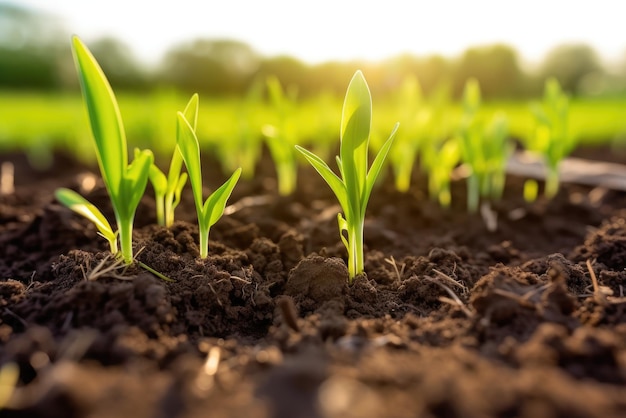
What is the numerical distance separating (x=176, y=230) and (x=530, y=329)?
1.27 metres

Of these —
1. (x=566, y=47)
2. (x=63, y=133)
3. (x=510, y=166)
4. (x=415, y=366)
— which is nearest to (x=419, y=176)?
(x=510, y=166)

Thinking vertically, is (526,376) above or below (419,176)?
above

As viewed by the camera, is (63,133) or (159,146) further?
(63,133)

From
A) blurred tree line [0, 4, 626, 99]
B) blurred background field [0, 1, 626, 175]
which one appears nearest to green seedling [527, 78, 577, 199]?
blurred background field [0, 1, 626, 175]

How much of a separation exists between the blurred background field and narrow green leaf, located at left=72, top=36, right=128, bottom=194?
44.2 inches

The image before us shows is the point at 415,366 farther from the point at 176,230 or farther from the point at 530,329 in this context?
the point at 176,230

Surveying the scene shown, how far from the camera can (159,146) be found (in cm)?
488

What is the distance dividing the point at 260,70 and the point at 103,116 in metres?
18.1

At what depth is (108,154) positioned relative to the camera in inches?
62.6

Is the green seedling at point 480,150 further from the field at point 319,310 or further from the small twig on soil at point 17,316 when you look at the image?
the small twig on soil at point 17,316

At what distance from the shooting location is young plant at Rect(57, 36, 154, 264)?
1494 mm

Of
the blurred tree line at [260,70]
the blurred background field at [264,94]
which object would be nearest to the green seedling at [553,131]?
the blurred background field at [264,94]

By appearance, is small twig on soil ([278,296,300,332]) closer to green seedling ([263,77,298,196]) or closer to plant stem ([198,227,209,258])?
plant stem ([198,227,209,258])

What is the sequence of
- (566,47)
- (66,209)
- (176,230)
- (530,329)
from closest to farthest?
(530,329), (176,230), (66,209), (566,47)
